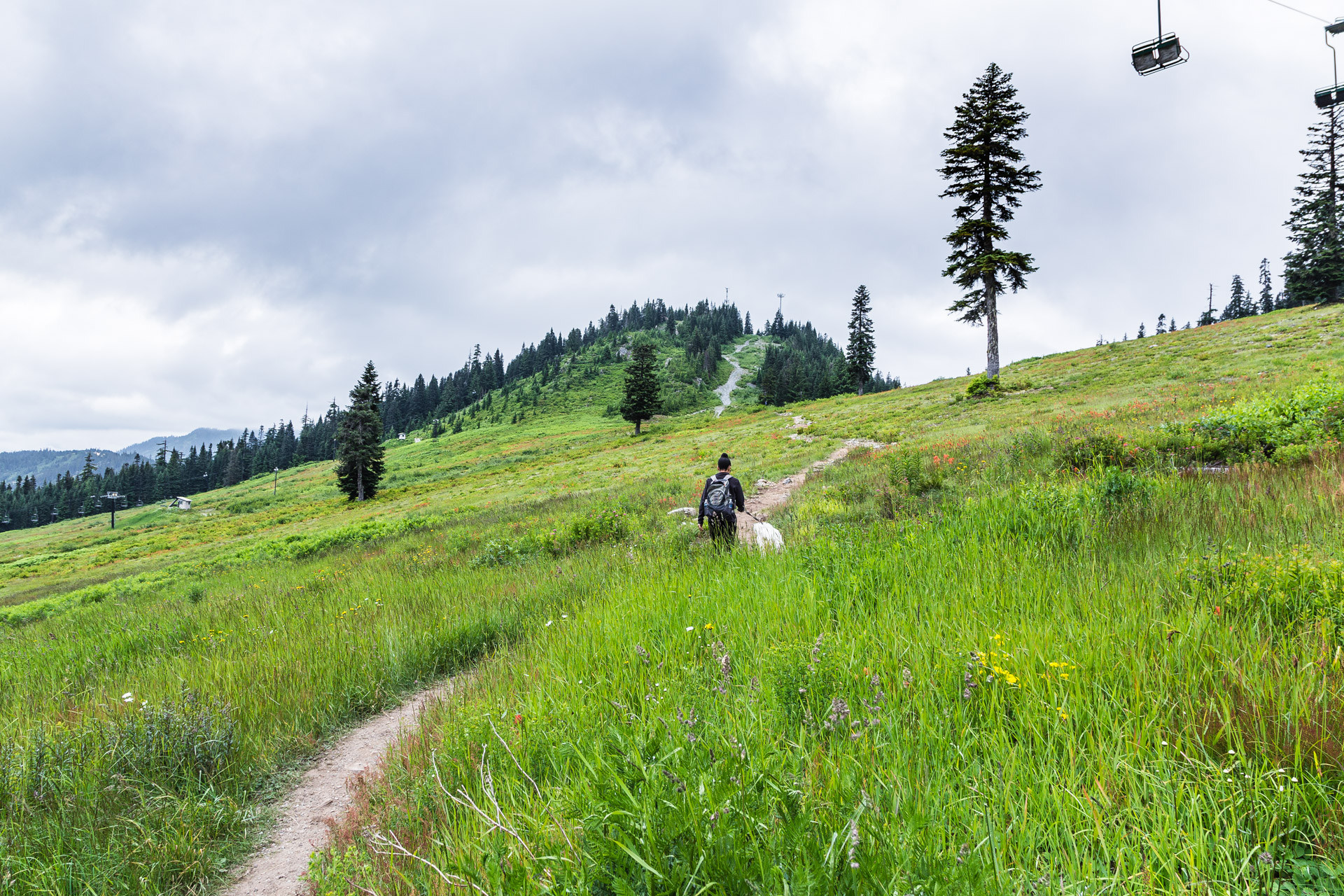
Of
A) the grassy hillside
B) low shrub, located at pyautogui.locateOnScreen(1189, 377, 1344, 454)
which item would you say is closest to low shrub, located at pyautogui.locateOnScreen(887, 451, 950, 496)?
the grassy hillside

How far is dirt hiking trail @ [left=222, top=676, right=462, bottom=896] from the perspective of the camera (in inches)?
112

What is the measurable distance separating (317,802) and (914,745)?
387 centimetres

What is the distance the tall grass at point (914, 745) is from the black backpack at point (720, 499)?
3719 mm

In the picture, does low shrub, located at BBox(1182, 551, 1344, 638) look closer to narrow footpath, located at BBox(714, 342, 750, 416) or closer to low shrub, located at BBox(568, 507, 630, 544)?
low shrub, located at BBox(568, 507, 630, 544)

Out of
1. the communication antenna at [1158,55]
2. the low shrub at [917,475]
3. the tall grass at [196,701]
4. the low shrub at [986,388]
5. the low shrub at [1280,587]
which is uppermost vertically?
the communication antenna at [1158,55]

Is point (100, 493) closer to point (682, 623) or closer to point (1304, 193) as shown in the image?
point (682, 623)

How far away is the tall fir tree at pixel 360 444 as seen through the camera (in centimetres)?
5469

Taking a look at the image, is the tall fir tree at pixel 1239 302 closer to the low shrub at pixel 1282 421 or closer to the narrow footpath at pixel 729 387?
the narrow footpath at pixel 729 387

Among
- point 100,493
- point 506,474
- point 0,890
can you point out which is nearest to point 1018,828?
point 0,890

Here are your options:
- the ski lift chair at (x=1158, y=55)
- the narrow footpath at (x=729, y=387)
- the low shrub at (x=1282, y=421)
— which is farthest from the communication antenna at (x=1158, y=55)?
the narrow footpath at (x=729, y=387)

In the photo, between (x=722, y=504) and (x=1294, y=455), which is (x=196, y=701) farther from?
(x=1294, y=455)

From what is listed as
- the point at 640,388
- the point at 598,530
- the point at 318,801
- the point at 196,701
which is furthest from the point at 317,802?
the point at 640,388

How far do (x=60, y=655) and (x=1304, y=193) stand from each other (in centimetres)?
7999

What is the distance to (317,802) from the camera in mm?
3449
